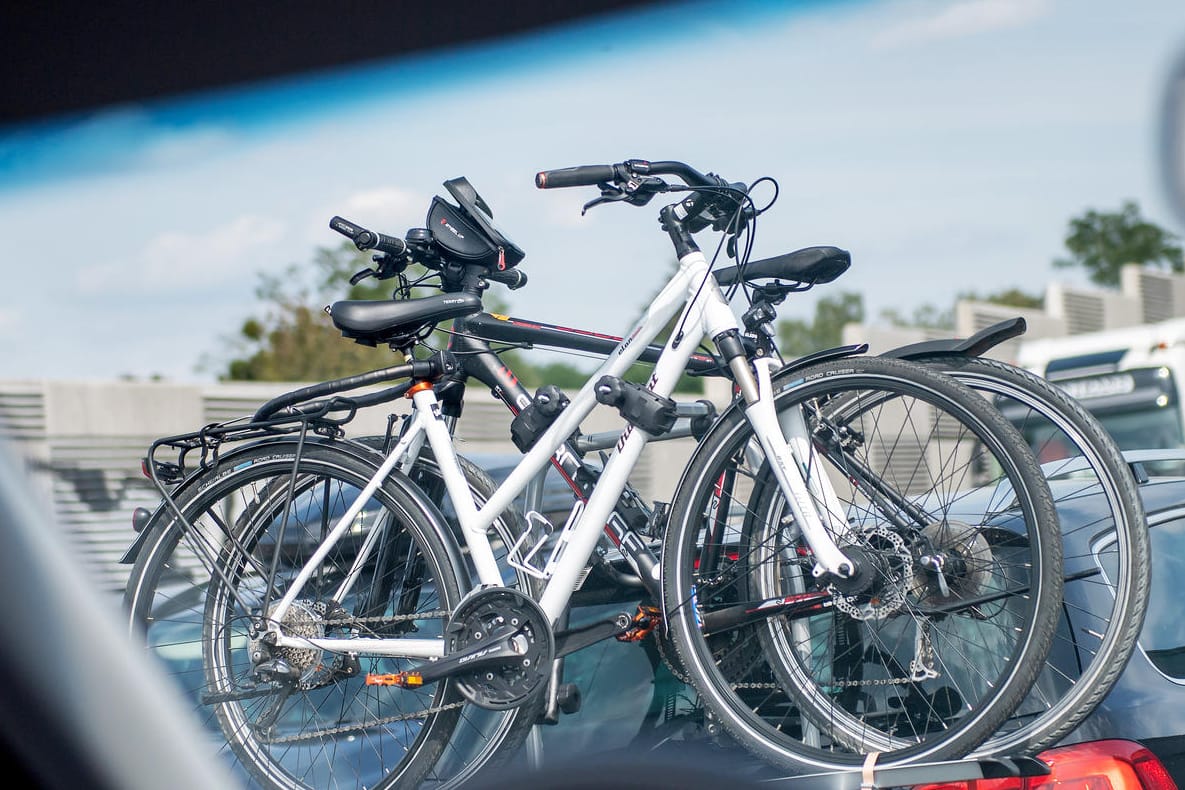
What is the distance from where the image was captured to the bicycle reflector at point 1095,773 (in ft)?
6.37

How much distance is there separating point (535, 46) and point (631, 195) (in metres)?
15.8

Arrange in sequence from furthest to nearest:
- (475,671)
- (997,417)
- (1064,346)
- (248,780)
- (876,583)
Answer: (1064,346), (248,780), (475,671), (876,583), (997,417)

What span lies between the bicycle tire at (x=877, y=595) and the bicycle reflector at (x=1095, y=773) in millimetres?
355

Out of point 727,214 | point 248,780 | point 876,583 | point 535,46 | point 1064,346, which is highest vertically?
point 535,46

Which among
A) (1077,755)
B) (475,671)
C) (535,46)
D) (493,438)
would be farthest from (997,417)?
(535,46)

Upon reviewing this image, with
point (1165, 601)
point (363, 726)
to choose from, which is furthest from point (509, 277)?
point (1165, 601)

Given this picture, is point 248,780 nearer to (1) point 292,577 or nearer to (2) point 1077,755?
(1) point 292,577

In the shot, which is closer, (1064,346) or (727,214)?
(727,214)

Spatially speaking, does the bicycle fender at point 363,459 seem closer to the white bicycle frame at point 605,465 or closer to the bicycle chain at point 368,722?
the white bicycle frame at point 605,465

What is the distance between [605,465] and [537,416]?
0.75ft

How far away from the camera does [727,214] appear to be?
3.19 meters

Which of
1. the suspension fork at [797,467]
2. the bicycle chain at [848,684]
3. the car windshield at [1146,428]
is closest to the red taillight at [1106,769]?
the bicycle chain at [848,684]

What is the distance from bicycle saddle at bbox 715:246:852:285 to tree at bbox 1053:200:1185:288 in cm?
6042

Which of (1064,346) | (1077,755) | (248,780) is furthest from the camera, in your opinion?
(1064,346)
